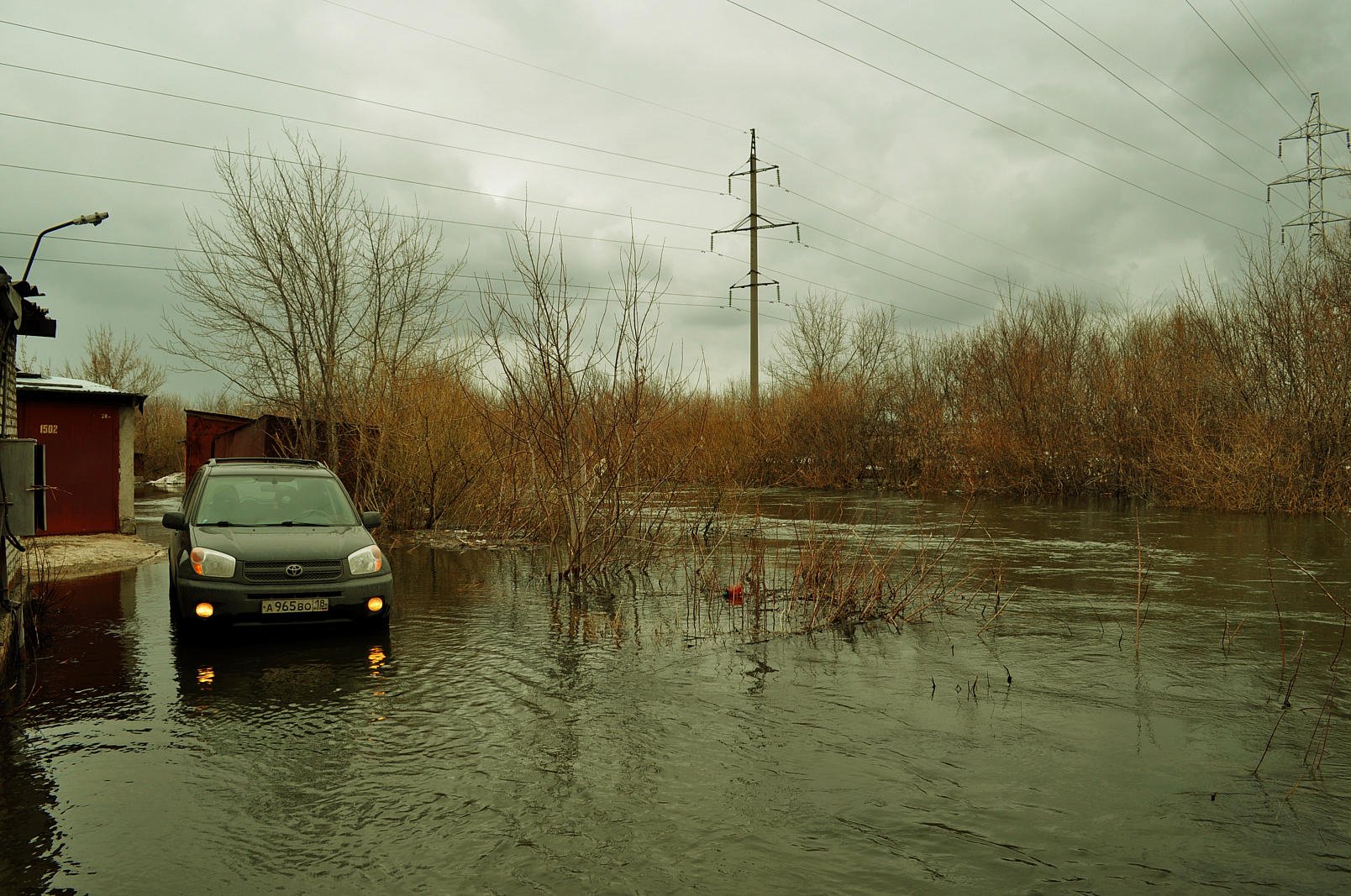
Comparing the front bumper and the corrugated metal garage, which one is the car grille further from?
Result: the corrugated metal garage

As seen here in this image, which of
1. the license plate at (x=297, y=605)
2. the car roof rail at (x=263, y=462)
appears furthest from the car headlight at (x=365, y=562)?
the car roof rail at (x=263, y=462)

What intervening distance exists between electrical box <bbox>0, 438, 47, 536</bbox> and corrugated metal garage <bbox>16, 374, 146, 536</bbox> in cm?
1005

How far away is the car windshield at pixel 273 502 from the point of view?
364 inches

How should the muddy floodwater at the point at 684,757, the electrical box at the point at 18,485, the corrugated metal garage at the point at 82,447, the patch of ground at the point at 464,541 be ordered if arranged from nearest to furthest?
the muddy floodwater at the point at 684,757 < the electrical box at the point at 18,485 < the patch of ground at the point at 464,541 < the corrugated metal garage at the point at 82,447

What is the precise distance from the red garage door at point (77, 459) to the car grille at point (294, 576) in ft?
36.7

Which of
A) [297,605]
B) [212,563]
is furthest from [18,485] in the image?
[297,605]

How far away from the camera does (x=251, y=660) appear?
8156 millimetres

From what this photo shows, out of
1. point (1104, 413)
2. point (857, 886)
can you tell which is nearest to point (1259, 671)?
point (857, 886)

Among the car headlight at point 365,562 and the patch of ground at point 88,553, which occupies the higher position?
the car headlight at point 365,562

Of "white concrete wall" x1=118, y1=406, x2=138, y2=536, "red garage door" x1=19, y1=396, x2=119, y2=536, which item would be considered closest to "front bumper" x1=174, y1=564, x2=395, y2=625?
"red garage door" x1=19, y1=396, x2=119, y2=536

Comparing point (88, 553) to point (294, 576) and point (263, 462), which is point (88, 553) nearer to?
point (263, 462)

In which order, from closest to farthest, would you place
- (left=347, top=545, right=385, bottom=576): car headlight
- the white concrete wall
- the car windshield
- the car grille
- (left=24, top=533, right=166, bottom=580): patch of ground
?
the car grille
(left=347, top=545, right=385, bottom=576): car headlight
the car windshield
(left=24, top=533, right=166, bottom=580): patch of ground
the white concrete wall

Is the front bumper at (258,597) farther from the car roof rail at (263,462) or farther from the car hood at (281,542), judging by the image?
the car roof rail at (263,462)

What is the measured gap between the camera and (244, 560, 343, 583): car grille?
8.31 meters
